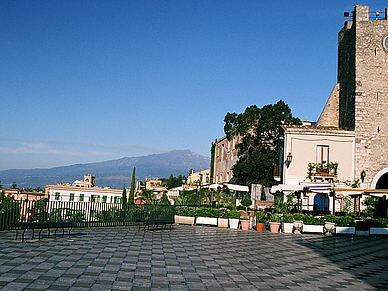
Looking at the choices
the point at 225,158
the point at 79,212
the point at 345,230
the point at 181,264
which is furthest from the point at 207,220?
the point at 225,158

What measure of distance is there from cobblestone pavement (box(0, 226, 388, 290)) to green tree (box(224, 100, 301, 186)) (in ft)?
59.4

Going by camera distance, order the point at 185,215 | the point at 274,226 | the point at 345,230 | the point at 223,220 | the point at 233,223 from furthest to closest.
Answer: the point at 185,215 < the point at 223,220 < the point at 233,223 < the point at 274,226 < the point at 345,230

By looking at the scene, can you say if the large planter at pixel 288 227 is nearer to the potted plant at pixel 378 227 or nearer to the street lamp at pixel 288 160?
the potted plant at pixel 378 227

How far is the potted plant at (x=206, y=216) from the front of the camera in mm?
19203

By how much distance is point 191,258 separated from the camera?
392 inches

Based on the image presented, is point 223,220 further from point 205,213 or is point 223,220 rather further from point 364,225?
point 364,225

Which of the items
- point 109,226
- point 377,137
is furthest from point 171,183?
point 109,226

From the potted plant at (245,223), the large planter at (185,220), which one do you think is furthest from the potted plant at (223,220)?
the large planter at (185,220)

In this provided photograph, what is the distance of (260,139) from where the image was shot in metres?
34.6

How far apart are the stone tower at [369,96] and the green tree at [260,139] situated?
237 inches

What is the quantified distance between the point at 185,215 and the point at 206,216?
1.20 m

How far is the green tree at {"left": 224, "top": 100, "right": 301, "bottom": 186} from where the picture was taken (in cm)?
3247

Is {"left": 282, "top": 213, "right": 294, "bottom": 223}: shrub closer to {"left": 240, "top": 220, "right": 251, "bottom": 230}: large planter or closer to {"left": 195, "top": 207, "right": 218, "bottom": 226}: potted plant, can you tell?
{"left": 240, "top": 220, "right": 251, "bottom": 230}: large planter

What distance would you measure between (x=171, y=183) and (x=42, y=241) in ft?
257
